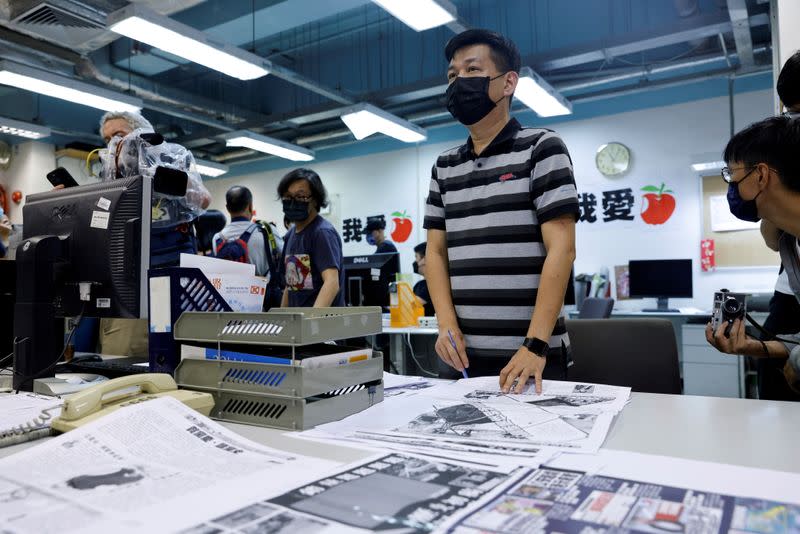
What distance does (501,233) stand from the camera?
140 centimetres

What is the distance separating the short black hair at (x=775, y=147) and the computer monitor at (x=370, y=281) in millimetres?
2697

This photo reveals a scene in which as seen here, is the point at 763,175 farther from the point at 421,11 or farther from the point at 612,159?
the point at 612,159

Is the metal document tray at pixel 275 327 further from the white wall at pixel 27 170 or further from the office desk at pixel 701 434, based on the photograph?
the white wall at pixel 27 170

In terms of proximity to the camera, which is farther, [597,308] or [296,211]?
[597,308]

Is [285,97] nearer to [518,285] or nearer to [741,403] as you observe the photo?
[518,285]

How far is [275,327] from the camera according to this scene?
2.88ft

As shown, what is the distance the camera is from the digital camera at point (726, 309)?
1.26 metres

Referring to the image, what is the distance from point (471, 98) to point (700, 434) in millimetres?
1006

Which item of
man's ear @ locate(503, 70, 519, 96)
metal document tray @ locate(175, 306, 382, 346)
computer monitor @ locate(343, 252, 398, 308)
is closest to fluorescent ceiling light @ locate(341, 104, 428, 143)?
computer monitor @ locate(343, 252, 398, 308)

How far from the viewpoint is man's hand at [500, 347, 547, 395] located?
1063 millimetres

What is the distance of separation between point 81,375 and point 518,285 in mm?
1057

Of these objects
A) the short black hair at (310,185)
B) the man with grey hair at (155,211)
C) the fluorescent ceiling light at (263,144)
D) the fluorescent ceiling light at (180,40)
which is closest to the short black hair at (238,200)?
the short black hair at (310,185)

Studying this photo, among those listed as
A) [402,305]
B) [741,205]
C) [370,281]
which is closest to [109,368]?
[741,205]

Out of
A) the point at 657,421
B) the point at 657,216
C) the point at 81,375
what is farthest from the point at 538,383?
the point at 657,216
